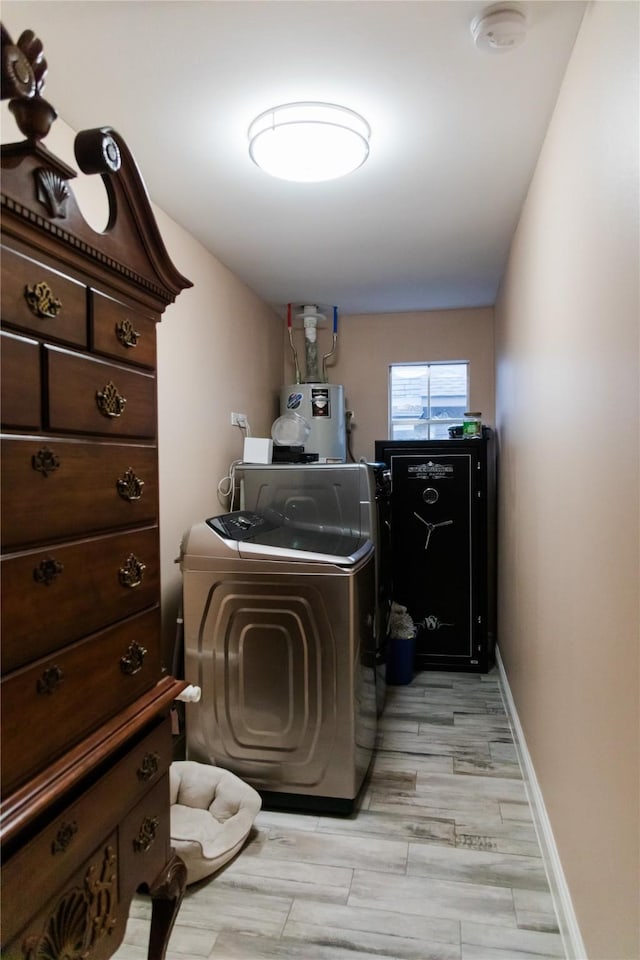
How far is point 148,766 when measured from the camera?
1.21 meters

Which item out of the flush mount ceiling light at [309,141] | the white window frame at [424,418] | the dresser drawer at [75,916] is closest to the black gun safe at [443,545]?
the white window frame at [424,418]

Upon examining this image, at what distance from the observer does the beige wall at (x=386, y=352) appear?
4.19 m

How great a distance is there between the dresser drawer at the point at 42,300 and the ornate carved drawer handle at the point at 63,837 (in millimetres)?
812

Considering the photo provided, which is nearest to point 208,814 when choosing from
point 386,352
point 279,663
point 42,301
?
point 279,663

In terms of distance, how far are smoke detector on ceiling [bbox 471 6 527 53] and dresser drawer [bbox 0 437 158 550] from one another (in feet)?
4.40

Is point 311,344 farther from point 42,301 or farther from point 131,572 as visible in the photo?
point 42,301

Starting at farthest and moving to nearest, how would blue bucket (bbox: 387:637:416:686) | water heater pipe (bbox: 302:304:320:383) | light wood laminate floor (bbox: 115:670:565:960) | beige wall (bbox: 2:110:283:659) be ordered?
water heater pipe (bbox: 302:304:320:383), blue bucket (bbox: 387:637:416:686), beige wall (bbox: 2:110:283:659), light wood laminate floor (bbox: 115:670:565:960)

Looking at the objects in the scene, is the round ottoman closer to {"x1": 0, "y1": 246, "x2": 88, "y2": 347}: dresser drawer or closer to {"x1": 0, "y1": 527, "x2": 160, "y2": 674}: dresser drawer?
{"x1": 0, "y1": 527, "x2": 160, "y2": 674}: dresser drawer

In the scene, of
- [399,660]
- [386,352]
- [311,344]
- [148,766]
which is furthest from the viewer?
[386,352]

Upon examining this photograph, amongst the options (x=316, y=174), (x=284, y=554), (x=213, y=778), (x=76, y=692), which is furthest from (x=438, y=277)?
(x=76, y=692)

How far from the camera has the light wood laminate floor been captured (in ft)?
5.26

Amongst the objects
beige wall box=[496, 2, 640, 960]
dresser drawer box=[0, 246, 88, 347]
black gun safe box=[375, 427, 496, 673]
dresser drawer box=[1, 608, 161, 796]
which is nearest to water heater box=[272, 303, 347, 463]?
black gun safe box=[375, 427, 496, 673]

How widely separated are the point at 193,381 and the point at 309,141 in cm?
127

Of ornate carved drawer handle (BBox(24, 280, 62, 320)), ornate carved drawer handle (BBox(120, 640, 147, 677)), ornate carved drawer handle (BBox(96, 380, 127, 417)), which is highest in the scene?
ornate carved drawer handle (BBox(24, 280, 62, 320))
